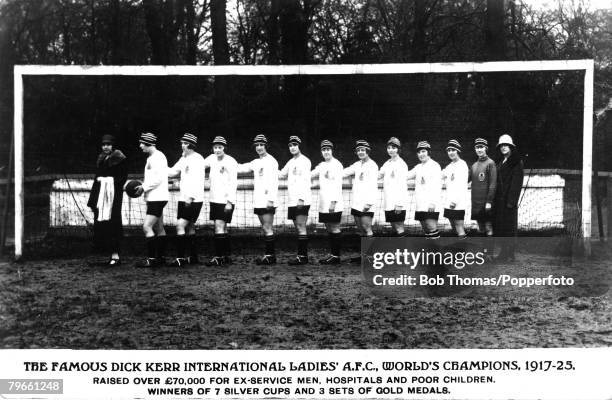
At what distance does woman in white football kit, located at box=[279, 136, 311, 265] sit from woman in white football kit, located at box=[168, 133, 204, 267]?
595 millimetres

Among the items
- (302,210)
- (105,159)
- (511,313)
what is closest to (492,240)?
(511,313)

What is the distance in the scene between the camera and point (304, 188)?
13.7 feet

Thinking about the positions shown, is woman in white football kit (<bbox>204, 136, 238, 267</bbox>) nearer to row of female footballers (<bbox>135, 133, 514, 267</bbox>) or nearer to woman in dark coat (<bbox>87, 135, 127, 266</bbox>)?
row of female footballers (<bbox>135, 133, 514, 267</bbox>)

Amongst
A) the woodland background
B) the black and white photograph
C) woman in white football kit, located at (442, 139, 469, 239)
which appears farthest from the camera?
woman in white football kit, located at (442, 139, 469, 239)

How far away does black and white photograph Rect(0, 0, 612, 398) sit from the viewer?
3.03 meters

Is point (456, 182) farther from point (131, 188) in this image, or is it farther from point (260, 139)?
point (131, 188)

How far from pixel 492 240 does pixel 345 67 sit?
→ 4.96 ft

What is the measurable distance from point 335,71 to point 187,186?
1303mm

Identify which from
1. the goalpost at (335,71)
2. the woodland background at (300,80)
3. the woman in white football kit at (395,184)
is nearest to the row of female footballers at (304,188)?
the woman in white football kit at (395,184)

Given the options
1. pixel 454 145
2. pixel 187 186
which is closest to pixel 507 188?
pixel 454 145

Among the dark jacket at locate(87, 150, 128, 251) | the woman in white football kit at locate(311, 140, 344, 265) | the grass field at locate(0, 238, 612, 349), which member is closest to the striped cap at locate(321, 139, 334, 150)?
the woman in white football kit at locate(311, 140, 344, 265)

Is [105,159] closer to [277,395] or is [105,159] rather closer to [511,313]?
[277,395]

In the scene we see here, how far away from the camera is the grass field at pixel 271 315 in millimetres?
2771

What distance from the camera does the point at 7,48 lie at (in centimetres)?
351
